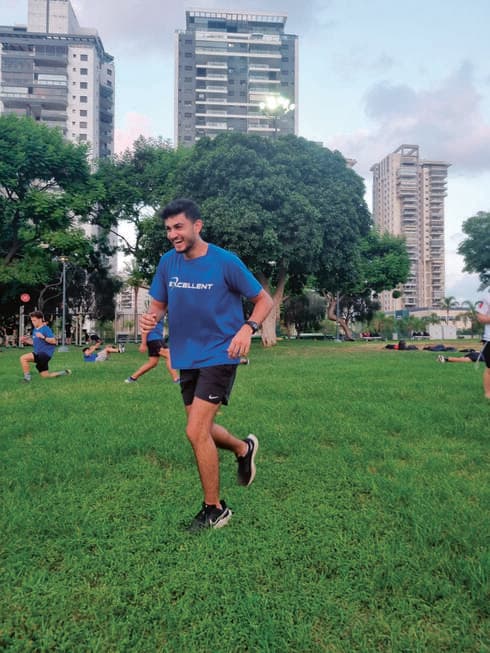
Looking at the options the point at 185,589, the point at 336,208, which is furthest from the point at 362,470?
the point at 336,208

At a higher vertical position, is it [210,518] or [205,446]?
[205,446]

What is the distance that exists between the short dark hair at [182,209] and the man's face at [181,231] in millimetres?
22

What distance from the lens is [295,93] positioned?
105938mm

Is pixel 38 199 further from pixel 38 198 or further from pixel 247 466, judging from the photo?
pixel 247 466

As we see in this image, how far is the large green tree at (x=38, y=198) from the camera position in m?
30.0

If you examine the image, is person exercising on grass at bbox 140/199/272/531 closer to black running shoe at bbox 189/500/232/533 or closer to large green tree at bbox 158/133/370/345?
black running shoe at bbox 189/500/232/533

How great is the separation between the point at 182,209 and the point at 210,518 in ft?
6.81

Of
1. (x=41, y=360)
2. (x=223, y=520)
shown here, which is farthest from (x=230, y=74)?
(x=223, y=520)

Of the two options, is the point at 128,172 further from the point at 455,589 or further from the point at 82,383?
the point at 455,589

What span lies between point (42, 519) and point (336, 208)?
24.6 metres

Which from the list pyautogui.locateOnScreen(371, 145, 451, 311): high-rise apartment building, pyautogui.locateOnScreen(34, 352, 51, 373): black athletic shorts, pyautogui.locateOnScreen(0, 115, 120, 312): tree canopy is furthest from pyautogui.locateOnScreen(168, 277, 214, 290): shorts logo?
pyautogui.locateOnScreen(371, 145, 451, 311): high-rise apartment building

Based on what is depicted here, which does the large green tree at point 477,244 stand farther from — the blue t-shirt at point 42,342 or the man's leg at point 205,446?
the man's leg at point 205,446

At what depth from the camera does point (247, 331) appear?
11.3 ft

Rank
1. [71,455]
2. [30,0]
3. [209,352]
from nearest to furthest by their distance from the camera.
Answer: [209,352] → [71,455] → [30,0]
